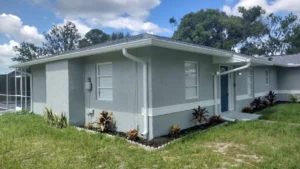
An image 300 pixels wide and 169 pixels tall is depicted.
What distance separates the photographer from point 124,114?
686 centimetres

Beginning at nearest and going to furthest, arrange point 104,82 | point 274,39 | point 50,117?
point 104,82 → point 50,117 → point 274,39

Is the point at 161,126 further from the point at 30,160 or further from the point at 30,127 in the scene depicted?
the point at 30,127

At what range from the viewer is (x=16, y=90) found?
12.9 m

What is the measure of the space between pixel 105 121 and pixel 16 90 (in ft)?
28.9

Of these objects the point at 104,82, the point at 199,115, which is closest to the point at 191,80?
the point at 199,115

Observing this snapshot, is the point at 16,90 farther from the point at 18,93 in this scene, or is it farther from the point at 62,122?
the point at 62,122

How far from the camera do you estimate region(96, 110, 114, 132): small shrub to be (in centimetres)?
698

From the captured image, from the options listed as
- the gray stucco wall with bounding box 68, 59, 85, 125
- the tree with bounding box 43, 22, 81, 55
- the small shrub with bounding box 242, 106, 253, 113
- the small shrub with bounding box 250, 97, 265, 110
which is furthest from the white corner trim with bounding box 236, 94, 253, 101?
the tree with bounding box 43, 22, 81, 55

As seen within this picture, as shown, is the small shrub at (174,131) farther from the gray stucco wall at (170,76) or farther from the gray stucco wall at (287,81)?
the gray stucco wall at (287,81)

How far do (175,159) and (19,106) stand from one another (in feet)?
38.3

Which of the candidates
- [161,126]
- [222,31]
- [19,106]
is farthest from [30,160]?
[222,31]

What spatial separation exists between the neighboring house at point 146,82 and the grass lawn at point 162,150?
1.01 m

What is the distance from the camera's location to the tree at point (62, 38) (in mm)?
39500

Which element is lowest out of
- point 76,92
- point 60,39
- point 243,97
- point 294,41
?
point 243,97
